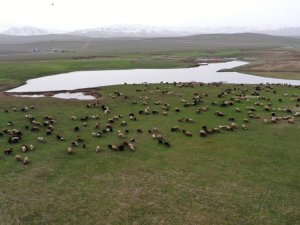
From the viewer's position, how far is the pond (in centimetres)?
5155

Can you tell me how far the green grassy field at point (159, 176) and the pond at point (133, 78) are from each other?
2120cm

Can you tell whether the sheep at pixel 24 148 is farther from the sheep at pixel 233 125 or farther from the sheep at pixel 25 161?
the sheep at pixel 233 125

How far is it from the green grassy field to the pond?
21.2 meters

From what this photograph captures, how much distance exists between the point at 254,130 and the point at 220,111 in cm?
543

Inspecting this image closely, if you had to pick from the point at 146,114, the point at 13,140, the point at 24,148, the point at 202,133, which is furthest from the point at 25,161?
the point at 146,114

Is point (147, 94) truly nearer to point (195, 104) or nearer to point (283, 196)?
point (195, 104)

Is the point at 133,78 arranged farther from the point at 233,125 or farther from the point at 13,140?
the point at 13,140

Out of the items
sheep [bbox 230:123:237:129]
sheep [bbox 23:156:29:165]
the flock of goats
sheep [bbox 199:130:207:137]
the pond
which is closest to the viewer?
sheep [bbox 23:156:29:165]

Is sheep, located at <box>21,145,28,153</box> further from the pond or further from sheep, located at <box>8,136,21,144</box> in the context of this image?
the pond

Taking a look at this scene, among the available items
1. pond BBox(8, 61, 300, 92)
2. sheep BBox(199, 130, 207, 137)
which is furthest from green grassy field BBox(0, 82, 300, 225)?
pond BBox(8, 61, 300, 92)

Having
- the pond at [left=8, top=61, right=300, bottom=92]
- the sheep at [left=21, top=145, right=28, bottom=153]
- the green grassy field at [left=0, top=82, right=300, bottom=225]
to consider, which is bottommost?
the green grassy field at [left=0, top=82, right=300, bottom=225]

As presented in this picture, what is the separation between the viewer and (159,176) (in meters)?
19.3

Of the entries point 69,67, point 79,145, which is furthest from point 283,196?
point 69,67

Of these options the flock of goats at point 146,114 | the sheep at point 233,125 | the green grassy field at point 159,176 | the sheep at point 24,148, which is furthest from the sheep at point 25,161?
the sheep at point 233,125
